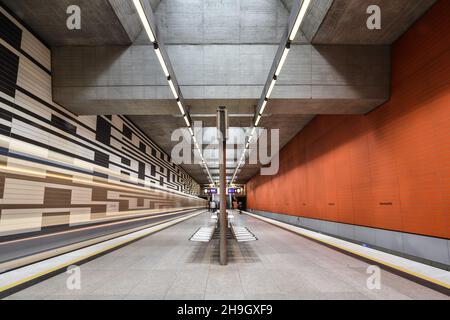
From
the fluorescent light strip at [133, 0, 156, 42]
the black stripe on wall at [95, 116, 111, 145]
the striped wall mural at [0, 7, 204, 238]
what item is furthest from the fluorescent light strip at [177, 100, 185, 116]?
the black stripe on wall at [95, 116, 111, 145]

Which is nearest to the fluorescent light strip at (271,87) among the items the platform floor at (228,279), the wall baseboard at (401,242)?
the platform floor at (228,279)

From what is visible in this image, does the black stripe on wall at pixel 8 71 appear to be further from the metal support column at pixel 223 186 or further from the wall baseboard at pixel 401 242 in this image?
the wall baseboard at pixel 401 242

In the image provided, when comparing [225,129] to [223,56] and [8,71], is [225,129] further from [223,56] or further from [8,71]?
[8,71]

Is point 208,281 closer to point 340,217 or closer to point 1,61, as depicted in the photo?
point 1,61

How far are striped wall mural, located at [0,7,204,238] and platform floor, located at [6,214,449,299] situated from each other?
1.79 m

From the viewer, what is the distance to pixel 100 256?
6.24 meters

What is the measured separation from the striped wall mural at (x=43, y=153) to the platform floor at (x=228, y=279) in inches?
70.6

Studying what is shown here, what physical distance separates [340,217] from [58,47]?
10196 millimetres

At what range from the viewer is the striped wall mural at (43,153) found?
5.26 m

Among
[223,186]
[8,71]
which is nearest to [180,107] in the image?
[223,186]

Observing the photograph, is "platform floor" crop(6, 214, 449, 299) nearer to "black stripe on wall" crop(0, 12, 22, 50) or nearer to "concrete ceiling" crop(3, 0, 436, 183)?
"concrete ceiling" crop(3, 0, 436, 183)

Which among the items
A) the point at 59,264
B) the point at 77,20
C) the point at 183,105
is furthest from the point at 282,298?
the point at 77,20

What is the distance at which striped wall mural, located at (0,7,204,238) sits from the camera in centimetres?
526

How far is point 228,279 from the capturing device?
433cm
